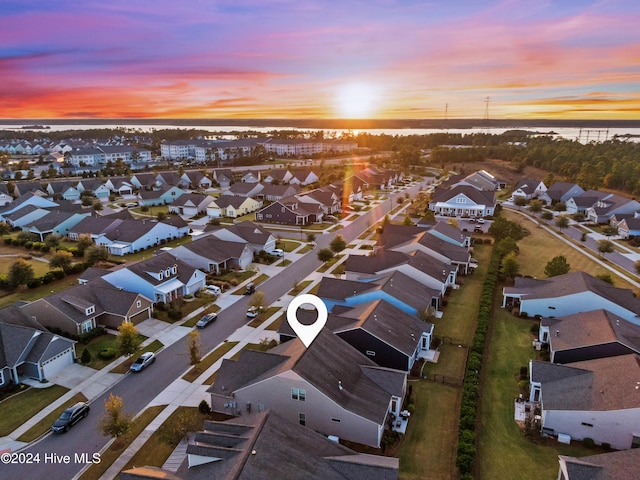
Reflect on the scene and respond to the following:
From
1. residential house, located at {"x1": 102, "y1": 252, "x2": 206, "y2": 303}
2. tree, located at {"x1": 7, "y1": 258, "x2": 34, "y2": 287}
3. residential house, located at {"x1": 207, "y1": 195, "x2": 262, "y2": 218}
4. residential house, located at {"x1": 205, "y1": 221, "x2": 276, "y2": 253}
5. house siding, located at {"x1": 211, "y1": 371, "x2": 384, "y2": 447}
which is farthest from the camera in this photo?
residential house, located at {"x1": 207, "y1": 195, "x2": 262, "y2": 218}

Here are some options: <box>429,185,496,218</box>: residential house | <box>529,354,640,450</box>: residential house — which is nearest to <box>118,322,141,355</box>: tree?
<box>529,354,640,450</box>: residential house

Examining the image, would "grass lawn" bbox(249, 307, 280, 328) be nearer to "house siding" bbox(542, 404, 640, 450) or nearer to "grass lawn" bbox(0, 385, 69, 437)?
"grass lawn" bbox(0, 385, 69, 437)

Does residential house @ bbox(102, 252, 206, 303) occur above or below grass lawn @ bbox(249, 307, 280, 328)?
above

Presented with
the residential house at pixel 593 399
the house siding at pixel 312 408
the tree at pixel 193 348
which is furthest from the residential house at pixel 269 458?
the residential house at pixel 593 399

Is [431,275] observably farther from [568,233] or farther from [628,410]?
[568,233]

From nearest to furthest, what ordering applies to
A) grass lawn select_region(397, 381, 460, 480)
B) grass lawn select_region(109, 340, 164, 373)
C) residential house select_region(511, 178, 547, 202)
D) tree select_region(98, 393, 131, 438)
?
1. grass lawn select_region(397, 381, 460, 480)
2. tree select_region(98, 393, 131, 438)
3. grass lawn select_region(109, 340, 164, 373)
4. residential house select_region(511, 178, 547, 202)

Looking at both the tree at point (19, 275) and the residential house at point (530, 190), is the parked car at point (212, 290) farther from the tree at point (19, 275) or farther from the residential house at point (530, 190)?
the residential house at point (530, 190)
